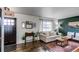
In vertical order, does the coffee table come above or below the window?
below

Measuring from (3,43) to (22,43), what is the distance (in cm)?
35

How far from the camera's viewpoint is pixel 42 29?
5.24 ft

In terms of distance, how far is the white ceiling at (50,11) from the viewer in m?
1.46

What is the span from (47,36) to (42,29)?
180mm

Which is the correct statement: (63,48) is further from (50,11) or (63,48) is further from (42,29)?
(50,11)

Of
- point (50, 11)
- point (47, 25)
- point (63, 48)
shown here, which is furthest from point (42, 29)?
point (63, 48)

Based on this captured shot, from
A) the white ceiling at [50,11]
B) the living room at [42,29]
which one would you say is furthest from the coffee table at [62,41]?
the white ceiling at [50,11]

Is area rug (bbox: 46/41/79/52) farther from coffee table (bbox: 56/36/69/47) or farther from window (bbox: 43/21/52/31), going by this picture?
window (bbox: 43/21/52/31)

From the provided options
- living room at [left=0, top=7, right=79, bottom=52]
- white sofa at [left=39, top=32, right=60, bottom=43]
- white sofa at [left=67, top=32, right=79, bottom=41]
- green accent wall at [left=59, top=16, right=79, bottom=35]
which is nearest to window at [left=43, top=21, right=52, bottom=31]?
living room at [left=0, top=7, right=79, bottom=52]

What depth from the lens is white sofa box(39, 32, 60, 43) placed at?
156 centimetres

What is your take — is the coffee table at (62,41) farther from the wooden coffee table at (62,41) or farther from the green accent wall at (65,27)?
the green accent wall at (65,27)
